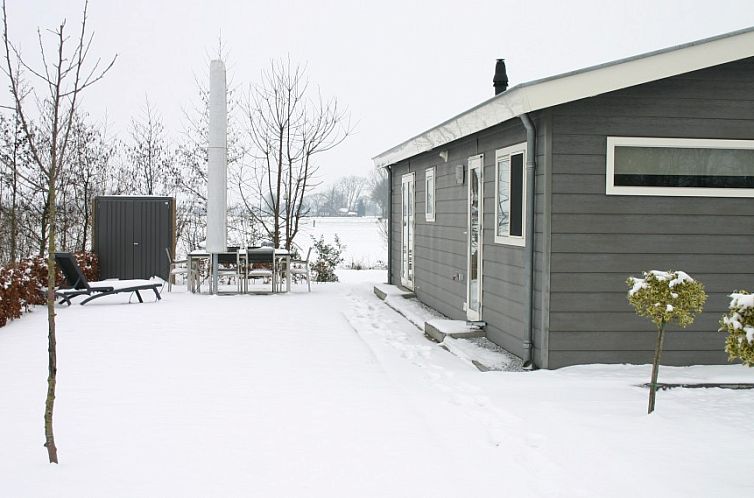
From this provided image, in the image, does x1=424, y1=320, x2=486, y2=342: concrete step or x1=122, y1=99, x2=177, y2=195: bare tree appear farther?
x1=122, y1=99, x2=177, y2=195: bare tree

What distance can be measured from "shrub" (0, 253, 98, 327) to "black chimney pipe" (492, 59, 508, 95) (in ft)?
19.8

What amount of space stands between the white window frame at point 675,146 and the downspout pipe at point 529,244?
1.85 ft

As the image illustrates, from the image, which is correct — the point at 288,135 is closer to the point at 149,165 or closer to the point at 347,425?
the point at 149,165

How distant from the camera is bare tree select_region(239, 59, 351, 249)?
16.3m

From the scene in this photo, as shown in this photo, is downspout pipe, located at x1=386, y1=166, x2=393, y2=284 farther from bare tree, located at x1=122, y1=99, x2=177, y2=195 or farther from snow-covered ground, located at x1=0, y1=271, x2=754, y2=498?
snow-covered ground, located at x1=0, y1=271, x2=754, y2=498

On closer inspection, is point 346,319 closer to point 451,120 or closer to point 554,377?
point 451,120

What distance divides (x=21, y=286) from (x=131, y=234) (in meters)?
4.28

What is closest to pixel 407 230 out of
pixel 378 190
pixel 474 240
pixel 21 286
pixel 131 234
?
pixel 474 240

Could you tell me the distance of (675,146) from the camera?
5953mm

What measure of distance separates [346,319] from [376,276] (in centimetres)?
806

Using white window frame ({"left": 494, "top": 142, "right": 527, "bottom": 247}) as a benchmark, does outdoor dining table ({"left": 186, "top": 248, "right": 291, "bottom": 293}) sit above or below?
below

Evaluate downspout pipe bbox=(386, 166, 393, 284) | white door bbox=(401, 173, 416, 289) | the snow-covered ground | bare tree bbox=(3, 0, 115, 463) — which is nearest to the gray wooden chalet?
the snow-covered ground

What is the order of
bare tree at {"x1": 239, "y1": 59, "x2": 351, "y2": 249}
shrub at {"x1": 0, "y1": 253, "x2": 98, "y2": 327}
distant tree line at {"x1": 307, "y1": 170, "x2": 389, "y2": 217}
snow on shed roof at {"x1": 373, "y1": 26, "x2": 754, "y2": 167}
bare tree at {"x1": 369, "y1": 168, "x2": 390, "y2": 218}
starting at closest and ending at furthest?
snow on shed roof at {"x1": 373, "y1": 26, "x2": 754, "y2": 167} < shrub at {"x1": 0, "y1": 253, "x2": 98, "y2": 327} < bare tree at {"x1": 239, "y1": 59, "x2": 351, "y2": 249} < distant tree line at {"x1": 307, "y1": 170, "x2": 389, "y2": 217} < bare tree at {"x1": 369, "y1": 168, "x2": 390, "y2": 218}

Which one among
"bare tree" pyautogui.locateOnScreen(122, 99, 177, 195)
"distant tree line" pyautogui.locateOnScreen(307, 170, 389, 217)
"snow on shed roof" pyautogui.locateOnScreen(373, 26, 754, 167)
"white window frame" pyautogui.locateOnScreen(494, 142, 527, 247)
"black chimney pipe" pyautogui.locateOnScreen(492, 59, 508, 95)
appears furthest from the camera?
"distant tree line" pyautogui.locateOnScreen(307, 170, 389, 217)
